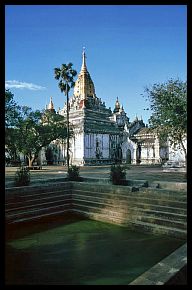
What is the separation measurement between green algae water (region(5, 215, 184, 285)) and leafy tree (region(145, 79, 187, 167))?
9125 millimetres

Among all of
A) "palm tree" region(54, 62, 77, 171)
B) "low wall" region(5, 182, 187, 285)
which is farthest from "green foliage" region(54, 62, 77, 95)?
"low wall" region(5, 182, 187, 285)

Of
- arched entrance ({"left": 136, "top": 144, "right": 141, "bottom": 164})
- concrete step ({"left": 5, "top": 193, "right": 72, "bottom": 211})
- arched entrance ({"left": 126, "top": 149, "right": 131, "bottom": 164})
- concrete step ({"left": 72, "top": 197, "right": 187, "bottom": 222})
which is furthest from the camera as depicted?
arched entrance ({"left": 126, "top": 149, "right": 131, "bottom": 164})

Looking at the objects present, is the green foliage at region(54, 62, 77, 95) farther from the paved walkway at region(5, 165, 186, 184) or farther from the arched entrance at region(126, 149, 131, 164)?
the arched entrance at region(126, 149, 131, 164)

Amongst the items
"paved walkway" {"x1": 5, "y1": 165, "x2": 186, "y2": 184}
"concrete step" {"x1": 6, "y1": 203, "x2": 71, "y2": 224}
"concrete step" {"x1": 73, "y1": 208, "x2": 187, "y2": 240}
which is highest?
"paved walkway" {"x1": 5, "y1": 165, "x2": 186, "y2": 184}

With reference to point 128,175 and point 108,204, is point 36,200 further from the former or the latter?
point 128,175

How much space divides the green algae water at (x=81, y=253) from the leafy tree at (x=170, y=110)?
29.9ft

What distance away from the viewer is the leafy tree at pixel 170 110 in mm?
18578

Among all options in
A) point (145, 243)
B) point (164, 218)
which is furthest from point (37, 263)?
point (164, 218)

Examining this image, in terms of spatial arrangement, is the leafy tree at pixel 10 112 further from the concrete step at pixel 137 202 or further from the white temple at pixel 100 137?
the white temple at pixel 100 137

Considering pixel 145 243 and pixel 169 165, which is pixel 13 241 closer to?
pixel 145 243

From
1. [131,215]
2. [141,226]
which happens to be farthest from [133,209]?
[141,226]

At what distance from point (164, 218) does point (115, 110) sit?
2281 inches

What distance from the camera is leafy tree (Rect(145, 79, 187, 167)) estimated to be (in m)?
18.6

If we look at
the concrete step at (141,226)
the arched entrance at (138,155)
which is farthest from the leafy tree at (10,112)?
the arched entrance at (138,155)
